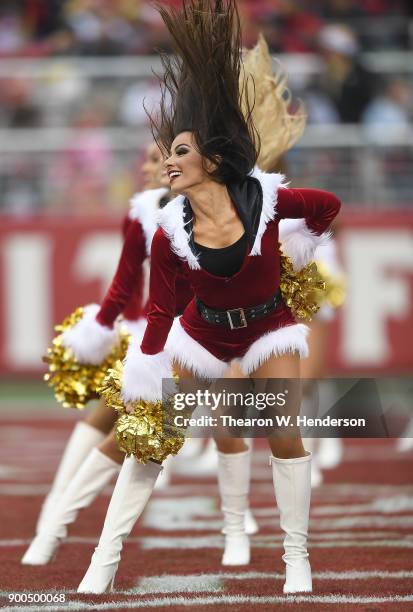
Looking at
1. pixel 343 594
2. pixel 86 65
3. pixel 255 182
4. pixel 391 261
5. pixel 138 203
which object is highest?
pixel 86 65

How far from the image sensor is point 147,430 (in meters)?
3.96

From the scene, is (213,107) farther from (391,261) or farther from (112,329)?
(391,261)

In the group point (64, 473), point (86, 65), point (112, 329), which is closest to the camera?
Result: point (112, 329)

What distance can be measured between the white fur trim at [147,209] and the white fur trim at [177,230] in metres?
0.76

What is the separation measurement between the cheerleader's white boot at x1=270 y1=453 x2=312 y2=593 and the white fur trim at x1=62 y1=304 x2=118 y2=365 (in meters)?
1.11

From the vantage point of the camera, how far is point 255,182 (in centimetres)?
406

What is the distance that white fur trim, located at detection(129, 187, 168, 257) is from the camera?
193 inches

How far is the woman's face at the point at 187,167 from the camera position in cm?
395

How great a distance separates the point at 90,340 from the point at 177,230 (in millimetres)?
1036

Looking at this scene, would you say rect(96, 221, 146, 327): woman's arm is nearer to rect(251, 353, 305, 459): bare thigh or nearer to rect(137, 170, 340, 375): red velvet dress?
rect(137, 170, 340, 375): red velvet dress

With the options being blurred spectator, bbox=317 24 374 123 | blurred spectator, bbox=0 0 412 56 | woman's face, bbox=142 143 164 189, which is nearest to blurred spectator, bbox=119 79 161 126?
blurred spectator, bbox=0 0 412 56

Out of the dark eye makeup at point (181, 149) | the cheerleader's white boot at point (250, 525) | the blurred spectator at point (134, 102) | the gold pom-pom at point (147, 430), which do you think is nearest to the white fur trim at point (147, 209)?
the dark eye makeup at point (181, 149)

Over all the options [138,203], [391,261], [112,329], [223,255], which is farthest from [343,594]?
[391,261]

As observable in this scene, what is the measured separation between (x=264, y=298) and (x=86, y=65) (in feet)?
28.3
